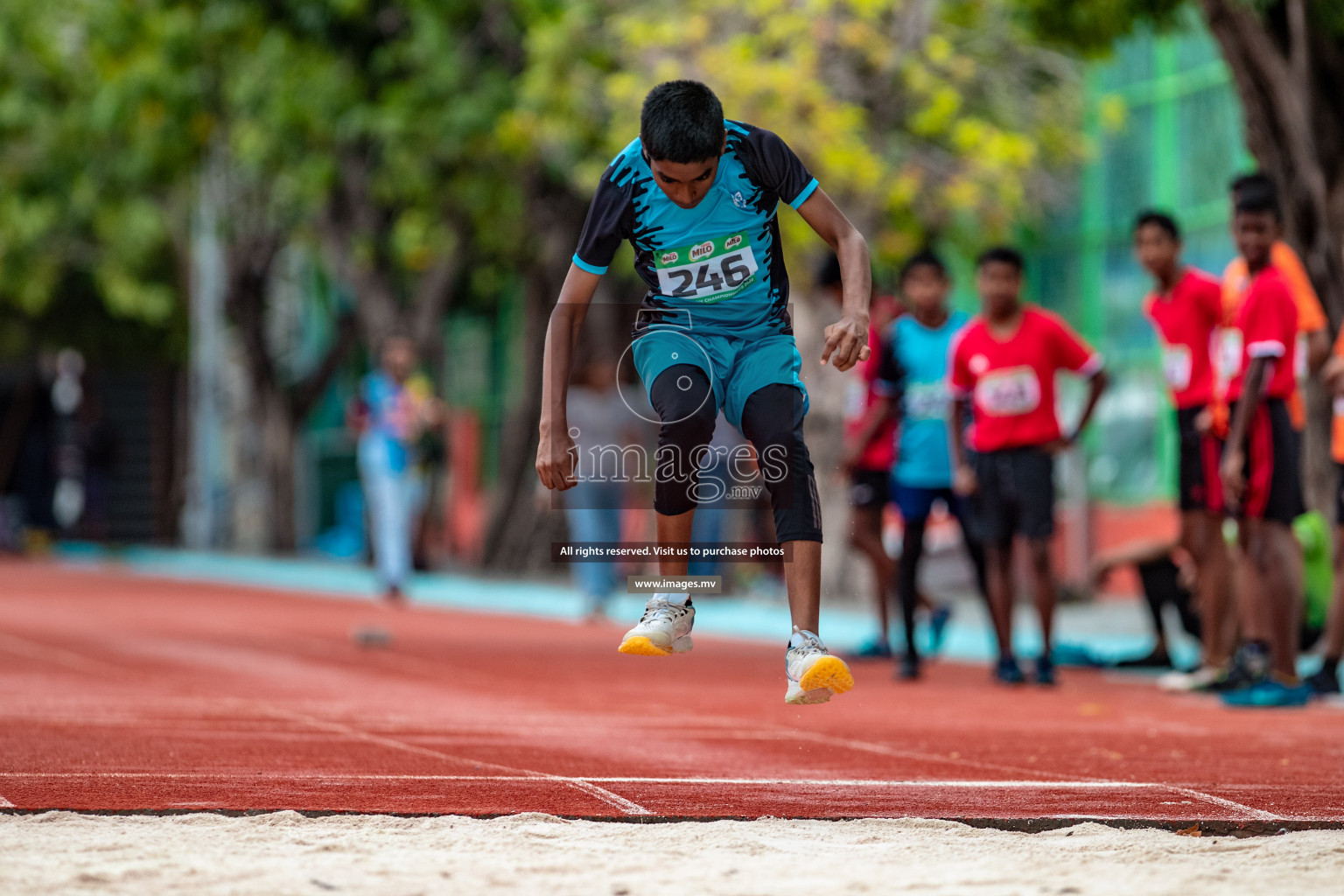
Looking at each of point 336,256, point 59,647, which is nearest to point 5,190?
point 336,256

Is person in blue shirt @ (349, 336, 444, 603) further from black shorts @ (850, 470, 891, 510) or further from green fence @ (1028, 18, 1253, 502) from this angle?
green fence @ (1028, 18, 1253, 502)

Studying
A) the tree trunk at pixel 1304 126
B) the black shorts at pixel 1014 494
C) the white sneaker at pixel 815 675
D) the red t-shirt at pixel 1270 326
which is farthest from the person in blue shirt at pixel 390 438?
the white sneaker at pixel 815 675

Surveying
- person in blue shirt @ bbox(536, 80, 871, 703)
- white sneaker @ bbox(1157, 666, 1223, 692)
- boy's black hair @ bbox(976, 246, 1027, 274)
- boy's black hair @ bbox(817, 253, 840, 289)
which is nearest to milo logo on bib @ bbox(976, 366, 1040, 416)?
boy's black hair @ bbox(976, 246, 1027, 274)

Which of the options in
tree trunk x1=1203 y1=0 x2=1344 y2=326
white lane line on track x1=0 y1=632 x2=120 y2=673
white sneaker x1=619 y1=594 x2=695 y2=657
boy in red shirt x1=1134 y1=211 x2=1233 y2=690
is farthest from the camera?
tree trunk x1=1203 y1=0 x2=1344 y2=326

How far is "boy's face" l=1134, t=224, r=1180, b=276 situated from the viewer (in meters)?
9.72

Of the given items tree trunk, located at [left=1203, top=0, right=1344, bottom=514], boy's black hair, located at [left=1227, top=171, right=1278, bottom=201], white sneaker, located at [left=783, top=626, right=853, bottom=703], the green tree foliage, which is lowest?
white sneaker, located at [left=783, top=626, right=853, bottom=703]

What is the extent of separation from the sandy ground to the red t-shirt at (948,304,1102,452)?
16.6ft

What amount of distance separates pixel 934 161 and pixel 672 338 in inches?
442

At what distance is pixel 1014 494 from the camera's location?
393 inches

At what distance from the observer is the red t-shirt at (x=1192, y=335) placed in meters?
9.61

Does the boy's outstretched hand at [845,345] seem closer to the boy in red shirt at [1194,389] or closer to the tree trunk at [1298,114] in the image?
the boy in red shirt at [1194,389]

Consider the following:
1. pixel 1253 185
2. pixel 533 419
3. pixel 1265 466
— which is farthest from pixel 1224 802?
pixel 533 419

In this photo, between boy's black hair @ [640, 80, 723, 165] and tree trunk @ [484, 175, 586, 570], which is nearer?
boy's black hair @ [640, 80, 723, 165]

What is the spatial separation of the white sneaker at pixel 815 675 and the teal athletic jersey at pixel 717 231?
1.02m
